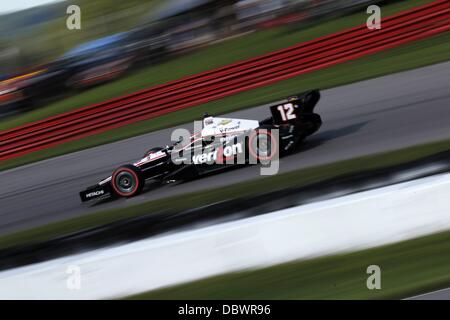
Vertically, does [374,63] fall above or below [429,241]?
above

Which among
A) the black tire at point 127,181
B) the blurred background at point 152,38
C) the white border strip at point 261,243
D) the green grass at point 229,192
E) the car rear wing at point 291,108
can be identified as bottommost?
the white border strip at point 261,243

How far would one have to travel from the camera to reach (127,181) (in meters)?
9.82

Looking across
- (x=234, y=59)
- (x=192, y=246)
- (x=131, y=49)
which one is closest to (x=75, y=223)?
(x=192, y=246)

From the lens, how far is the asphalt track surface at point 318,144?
9.23 m

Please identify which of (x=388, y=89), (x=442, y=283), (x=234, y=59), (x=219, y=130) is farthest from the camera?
(x=234, y=59)

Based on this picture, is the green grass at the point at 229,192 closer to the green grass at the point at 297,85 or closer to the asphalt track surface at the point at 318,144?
the asphalt track surface at the point at 318,144

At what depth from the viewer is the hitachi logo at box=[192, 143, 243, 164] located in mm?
9227

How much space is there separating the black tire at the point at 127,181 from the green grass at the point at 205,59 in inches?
301

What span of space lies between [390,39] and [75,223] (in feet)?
26.7

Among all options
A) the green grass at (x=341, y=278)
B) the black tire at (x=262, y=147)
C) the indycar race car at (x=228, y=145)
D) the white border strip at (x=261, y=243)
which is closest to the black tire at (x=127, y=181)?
the indycar race car at (x=228, y=145)

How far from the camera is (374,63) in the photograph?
1352 cm

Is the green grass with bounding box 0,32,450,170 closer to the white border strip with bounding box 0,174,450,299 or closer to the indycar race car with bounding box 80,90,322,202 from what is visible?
the indycar race car with bounding box 80,90,322,202

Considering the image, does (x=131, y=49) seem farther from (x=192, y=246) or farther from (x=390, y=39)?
(x=192, y=246)

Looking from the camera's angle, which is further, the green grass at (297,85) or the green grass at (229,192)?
the green grass at (297,85)
